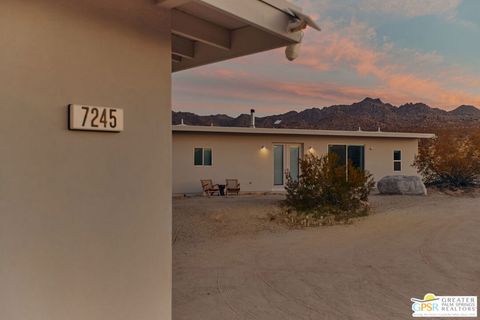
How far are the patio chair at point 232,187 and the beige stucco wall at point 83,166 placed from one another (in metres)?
12.2

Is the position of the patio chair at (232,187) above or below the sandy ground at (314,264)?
above

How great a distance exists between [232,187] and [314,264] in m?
9.74

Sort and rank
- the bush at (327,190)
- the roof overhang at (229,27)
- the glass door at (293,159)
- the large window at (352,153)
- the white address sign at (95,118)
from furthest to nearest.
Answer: the large window at (352,153) → the glass door at (293,159) → the bush at (327,190) → the roof overhang at (229,27) → the white address sign at (95,118)

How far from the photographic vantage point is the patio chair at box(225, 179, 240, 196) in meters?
A: 15.9

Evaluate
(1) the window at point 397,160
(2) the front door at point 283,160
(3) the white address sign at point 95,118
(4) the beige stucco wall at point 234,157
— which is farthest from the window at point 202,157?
(3) the white address sign at point 95,118

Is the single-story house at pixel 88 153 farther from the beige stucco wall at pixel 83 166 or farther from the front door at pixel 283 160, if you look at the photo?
the front door at pixel 283 160

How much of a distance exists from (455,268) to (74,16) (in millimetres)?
5897

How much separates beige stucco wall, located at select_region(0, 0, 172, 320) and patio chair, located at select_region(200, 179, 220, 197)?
38.9ft

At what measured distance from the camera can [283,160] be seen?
57.3 ft

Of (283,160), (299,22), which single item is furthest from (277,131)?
(299,22)

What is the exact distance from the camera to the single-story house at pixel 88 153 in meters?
2.68

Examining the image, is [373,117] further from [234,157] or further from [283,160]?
[234,157]

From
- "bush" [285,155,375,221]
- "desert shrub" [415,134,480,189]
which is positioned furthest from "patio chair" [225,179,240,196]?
"desert shrub" [415,134,480,189]

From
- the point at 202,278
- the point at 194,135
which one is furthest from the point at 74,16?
the point at 194,135
